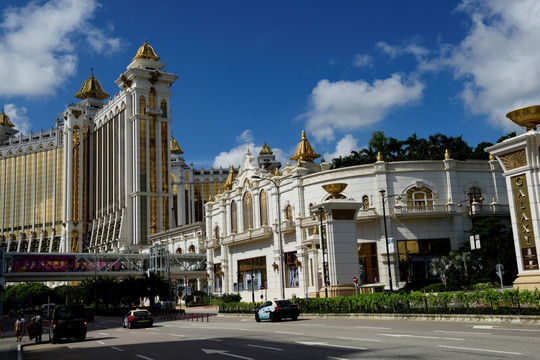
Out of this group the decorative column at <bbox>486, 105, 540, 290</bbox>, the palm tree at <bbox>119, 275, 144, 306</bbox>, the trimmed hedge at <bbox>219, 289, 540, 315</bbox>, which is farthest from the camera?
the palm tree at <bbox>119, 275, 144, 306</bbox>

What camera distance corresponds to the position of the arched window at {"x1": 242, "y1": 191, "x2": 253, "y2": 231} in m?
65.6

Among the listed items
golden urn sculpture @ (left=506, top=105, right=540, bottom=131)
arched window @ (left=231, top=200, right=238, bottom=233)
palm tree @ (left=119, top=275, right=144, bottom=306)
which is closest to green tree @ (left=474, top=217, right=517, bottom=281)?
golden urn sculpture @ (left=506, top=105, right=540, bottom=131)

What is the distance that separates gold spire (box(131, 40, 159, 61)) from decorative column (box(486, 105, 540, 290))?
106 m

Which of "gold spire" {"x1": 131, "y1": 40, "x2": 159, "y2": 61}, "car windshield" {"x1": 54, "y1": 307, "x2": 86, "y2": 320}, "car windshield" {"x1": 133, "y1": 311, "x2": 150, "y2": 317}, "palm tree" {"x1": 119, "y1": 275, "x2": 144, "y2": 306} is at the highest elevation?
"gold spire" {"x1": 131, "y1": 40, "x2": 159, "y2": 61}

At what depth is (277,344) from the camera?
17922mm

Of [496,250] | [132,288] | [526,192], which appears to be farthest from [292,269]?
[526,192]

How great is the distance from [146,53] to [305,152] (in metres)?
70.6

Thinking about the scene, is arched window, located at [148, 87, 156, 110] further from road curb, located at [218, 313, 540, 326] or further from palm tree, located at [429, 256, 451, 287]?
road curb, located at [218, 313, 540, 326]

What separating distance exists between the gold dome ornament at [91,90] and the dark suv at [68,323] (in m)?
131

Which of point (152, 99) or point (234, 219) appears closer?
point (234, 219)

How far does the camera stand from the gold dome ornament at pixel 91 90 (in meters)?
149

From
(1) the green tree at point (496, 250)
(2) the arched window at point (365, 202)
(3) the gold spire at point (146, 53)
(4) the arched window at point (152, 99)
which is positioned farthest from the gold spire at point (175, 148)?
(1) the green tree at point (496, 250)

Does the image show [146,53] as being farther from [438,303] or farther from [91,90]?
A: [438,303]

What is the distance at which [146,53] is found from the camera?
120812 mm
